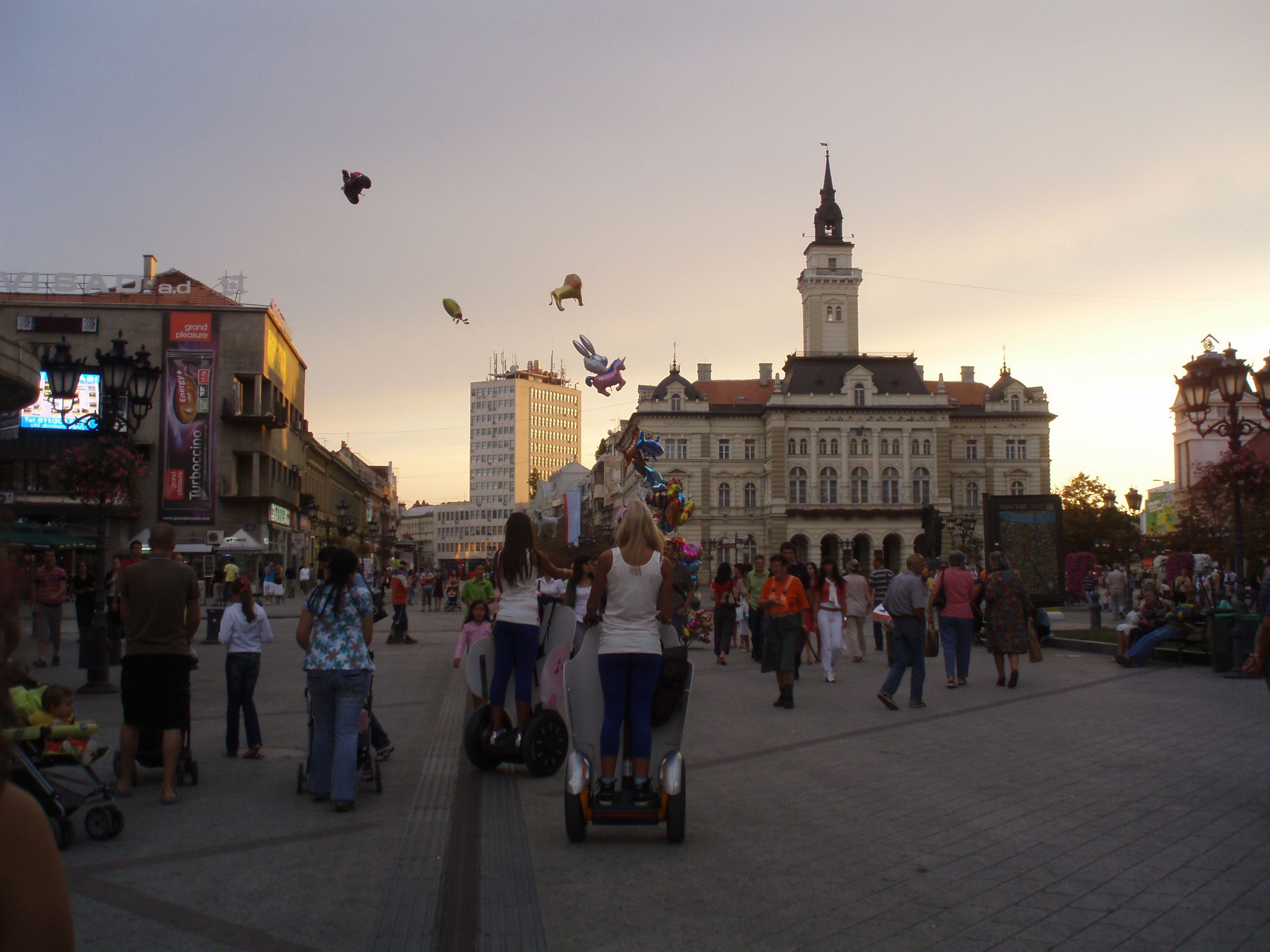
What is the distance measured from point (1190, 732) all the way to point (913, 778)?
3.69 metres

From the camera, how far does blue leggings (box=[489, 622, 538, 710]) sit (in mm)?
7934

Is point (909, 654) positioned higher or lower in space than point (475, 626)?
lower

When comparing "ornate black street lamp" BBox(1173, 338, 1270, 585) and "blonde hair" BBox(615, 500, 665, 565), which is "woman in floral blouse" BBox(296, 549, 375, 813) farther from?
"ornate black street lamp" BBox(1173, 338, 1270, 585)

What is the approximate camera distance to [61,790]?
587 cm

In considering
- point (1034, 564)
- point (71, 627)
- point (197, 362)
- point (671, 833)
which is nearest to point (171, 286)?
point (197, 362)

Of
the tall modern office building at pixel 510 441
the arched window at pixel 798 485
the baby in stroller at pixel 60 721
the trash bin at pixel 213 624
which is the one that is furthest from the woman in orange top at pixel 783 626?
the tall modern office building at pixel 510 441

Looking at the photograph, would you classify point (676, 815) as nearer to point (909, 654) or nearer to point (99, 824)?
point (99, 824)

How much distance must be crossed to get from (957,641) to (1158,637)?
4.56 m

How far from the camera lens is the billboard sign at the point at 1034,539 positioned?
24078 millimetres

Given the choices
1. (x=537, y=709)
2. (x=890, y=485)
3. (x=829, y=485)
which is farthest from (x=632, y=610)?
(x=890, y=485)

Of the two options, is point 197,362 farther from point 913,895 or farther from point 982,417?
point 982,417

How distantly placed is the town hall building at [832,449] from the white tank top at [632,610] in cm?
7242

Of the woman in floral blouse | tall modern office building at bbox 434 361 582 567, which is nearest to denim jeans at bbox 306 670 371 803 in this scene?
the woman in floral blouse

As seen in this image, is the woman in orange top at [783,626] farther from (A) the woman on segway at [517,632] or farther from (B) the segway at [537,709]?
(A) the woman on segway at [517,632]
